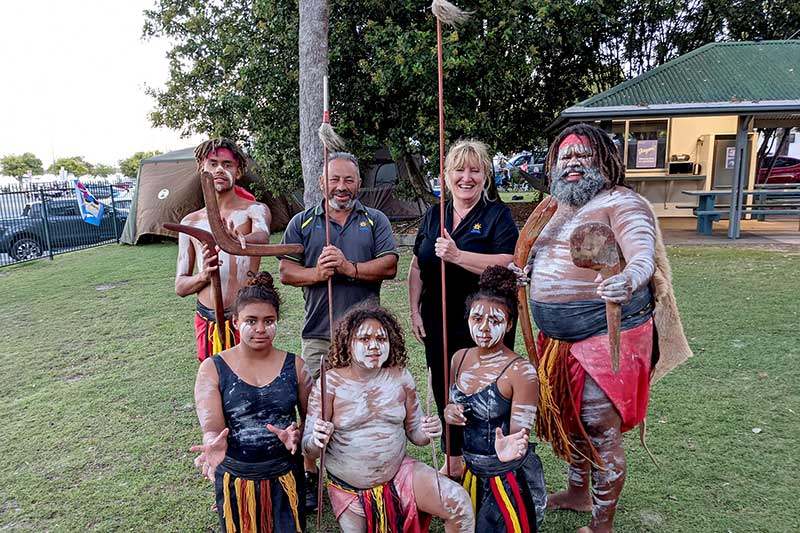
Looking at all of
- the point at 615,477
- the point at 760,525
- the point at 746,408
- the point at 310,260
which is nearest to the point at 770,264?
the point at 746,408

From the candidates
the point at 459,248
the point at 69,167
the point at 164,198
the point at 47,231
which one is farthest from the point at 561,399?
the point at 69,167

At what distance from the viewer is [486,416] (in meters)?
2.08

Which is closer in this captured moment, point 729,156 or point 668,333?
point 668,333

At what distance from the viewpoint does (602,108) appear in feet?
31.4

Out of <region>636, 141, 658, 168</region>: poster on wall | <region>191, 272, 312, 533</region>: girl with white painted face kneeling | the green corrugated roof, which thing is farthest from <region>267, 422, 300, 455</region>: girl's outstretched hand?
<region>636, 141, 658, 168</region>: poster on wall

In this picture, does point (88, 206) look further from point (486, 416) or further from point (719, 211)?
point (719, 211)

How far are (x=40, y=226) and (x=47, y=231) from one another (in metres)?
0.21

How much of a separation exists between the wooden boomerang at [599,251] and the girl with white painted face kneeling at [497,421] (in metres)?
0.44

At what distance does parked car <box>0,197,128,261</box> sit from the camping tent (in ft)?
3.04

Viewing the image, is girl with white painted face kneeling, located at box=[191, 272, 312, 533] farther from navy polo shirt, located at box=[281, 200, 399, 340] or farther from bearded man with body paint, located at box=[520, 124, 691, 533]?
bearded man with body paint, located at box=[520, 124, 691, 533]

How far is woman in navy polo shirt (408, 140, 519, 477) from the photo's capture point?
2.39 m

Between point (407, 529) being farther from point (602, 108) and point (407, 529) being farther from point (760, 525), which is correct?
point (602, 108)

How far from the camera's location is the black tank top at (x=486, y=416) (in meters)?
2.07

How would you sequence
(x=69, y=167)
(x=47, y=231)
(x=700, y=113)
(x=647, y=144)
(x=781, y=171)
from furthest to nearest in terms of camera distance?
(x=69, y=167) < (x=781, y=171) < (x=647, y=144) < (x=47, y=231) < (x=700, y=113)
